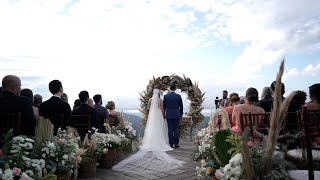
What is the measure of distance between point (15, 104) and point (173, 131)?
6.81 meters

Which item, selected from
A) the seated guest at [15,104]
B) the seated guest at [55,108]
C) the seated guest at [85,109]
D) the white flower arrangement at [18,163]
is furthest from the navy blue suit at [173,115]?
the white flower arrangement at [18,163]

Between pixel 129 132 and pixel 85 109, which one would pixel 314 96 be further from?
pixel 129 132

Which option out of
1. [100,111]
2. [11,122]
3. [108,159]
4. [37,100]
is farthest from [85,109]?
[11,122]

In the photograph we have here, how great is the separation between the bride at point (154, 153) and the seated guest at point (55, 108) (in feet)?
6.43

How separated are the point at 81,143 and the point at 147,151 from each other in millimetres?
3054

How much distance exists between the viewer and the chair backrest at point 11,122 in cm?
400

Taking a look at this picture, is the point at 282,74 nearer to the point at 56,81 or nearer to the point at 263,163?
the point at 263,163

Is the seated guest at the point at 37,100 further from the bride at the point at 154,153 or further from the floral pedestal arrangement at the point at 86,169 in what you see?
the bride at the point at 154,153

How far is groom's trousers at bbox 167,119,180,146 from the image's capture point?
1038 centimetres

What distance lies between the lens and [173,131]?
10469 millimetres

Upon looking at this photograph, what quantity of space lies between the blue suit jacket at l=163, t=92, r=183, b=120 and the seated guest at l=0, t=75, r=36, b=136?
6.43 m

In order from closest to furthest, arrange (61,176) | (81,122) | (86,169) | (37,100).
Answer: (61,176) < (86,169) < (37,100) < (81,122)

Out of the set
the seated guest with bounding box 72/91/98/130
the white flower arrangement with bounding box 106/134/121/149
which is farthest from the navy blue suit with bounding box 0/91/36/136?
the white flower arrangement with bounding box 106/134/121/149

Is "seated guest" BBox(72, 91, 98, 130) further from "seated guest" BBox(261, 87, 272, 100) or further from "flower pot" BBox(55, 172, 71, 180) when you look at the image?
"seated guest" BBox(261, 87, 272, 100)
